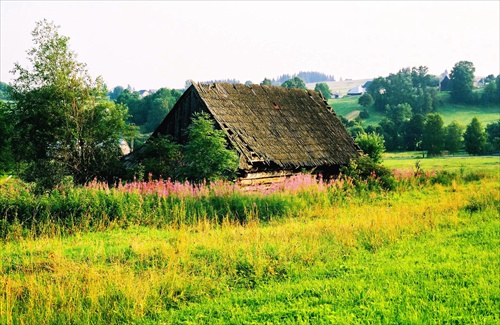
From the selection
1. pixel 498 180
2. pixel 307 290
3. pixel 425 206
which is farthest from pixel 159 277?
pixel 498 180

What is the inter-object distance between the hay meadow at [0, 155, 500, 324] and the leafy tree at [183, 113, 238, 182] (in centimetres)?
294

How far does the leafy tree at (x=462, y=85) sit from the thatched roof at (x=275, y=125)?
77.5 metres

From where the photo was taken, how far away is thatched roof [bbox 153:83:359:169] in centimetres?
1923

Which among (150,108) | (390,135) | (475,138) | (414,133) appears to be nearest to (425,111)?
(414,133)

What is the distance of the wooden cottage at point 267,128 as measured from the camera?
62.1ft

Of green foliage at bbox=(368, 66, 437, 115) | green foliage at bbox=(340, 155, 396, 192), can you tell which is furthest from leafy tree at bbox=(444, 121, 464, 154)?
green foliage at bbox=(340, 155, 396, 192)

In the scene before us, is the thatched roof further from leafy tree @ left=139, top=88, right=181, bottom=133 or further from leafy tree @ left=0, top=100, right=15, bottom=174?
leafy tree @ left=139, top=88, right=181, bottom=133

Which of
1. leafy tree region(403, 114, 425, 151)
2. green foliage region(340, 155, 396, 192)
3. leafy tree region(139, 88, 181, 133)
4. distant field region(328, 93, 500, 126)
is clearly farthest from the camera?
distant field region(328, 93, 500, 126)

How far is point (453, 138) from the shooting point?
6009 centimetres

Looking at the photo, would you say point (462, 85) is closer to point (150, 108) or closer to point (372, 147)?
point (150, 108)

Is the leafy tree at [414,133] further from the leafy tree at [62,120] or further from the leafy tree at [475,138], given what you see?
the leafy tree at [62,120]

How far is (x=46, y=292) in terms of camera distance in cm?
606

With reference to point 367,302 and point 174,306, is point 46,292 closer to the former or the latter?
point 174,306

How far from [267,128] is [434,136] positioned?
45.8 meters
